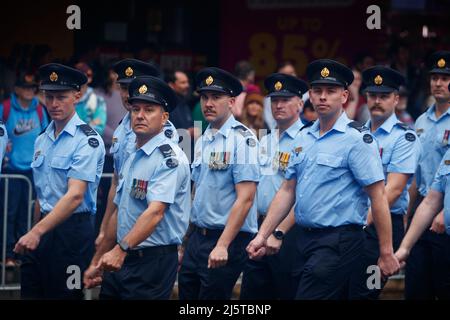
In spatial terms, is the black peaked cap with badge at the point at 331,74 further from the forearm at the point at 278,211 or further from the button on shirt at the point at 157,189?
the button on shirt at the point at 157,189

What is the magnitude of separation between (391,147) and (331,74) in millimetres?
1599

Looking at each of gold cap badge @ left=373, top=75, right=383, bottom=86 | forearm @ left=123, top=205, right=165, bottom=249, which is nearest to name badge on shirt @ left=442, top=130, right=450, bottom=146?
gold cap badge @ left=373, top=75, right=383, bottom=86

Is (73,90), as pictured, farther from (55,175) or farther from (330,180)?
(330,180)

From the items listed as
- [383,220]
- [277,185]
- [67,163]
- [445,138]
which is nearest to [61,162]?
[67,163]

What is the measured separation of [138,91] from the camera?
8.66m

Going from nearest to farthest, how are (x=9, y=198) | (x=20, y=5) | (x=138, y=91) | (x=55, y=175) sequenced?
(x=138, y=91) → (x=55, y=175) → (x=9, y=198) → (x=20, y=5)

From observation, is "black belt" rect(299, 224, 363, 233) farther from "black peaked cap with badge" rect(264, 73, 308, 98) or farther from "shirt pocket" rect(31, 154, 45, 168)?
"shirt pocket" rect(31, 154, 45, 168)

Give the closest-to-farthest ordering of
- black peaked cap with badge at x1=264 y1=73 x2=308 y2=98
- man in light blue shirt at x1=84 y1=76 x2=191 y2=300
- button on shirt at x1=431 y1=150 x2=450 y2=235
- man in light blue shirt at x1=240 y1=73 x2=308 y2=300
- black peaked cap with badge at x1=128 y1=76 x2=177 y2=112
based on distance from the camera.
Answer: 1. man in light blue shirt at x1=84 y1=76 x2=191 y2=300
2. black peaked cap with badge at x1=128 y1=76 x2=177 y2=112
3. button on shirt at x1=431 y1=150 x2=450 y2=235
4. man in light blue shirt at x1=240 y1=73 x2=308 y2=300
5. black peaked cap with badge at x1=264 y1=73 x2=308 y2=98

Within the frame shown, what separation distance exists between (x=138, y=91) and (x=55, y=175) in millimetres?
1086

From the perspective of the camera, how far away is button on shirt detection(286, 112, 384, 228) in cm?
869

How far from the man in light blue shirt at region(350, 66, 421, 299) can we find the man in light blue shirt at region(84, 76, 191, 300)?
2.08m

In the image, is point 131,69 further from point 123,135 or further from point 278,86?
point 278,86

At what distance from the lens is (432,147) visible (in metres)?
10.6
